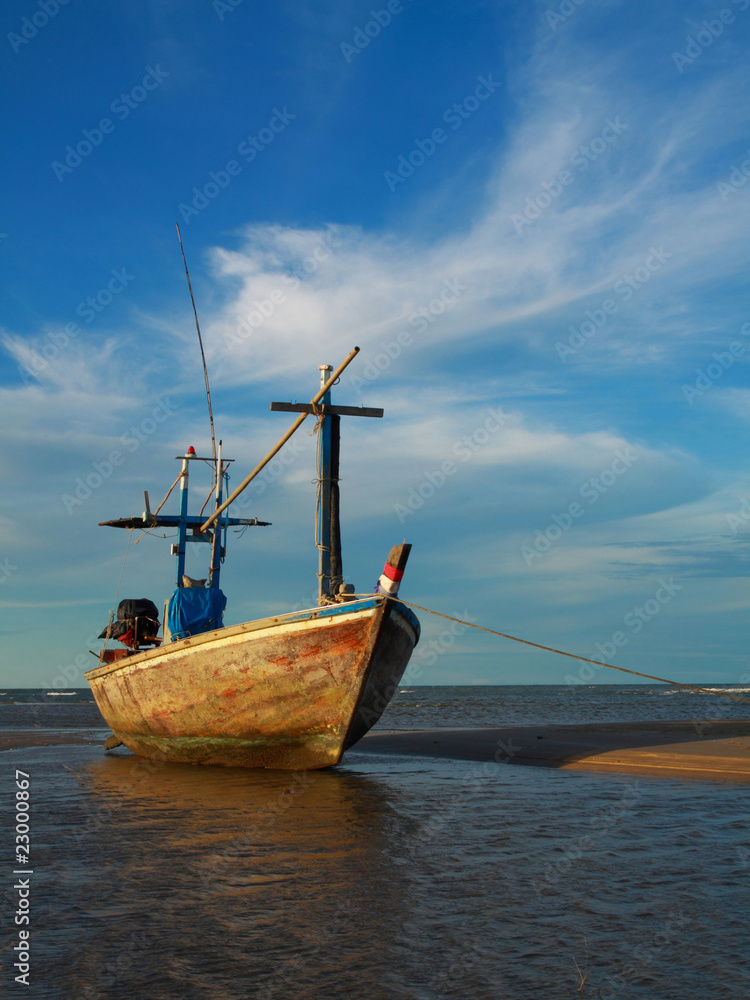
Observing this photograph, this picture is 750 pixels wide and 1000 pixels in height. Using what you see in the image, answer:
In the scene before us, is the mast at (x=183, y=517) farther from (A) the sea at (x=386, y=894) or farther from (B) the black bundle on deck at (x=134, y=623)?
(A) the sea at (x=386, y=894)

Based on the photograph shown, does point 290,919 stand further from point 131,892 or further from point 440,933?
point 131,892

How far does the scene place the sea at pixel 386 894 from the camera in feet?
13.5

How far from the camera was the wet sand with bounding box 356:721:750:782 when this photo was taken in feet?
39.3

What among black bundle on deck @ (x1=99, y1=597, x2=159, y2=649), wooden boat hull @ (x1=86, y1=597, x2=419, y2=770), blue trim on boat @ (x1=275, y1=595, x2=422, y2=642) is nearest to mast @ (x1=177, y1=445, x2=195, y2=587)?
black bundle on deck @ (x1=99, y1=597, x2=159, y2=649)

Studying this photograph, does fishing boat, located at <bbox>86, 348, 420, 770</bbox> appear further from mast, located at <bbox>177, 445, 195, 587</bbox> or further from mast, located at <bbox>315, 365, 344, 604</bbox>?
mast, located at <bbox>177, 445, 195, 587</bbox>

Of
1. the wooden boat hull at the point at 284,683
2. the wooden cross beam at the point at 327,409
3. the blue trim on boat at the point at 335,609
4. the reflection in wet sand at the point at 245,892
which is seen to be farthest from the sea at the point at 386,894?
the wooden cross beam at the point at 327,409

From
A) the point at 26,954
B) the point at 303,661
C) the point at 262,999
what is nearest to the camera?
the point at 262,999

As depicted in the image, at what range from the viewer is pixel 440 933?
4.73m

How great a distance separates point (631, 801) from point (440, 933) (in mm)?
5289

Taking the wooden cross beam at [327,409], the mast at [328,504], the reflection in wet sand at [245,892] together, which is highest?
the wooden cross beam at [327,409]

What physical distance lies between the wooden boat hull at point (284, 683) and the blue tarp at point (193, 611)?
4.65ft

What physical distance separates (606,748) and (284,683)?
6744 millimetres

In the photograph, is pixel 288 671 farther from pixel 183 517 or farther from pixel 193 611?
pixel 183 517

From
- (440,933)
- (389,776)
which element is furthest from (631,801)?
(440,933)
